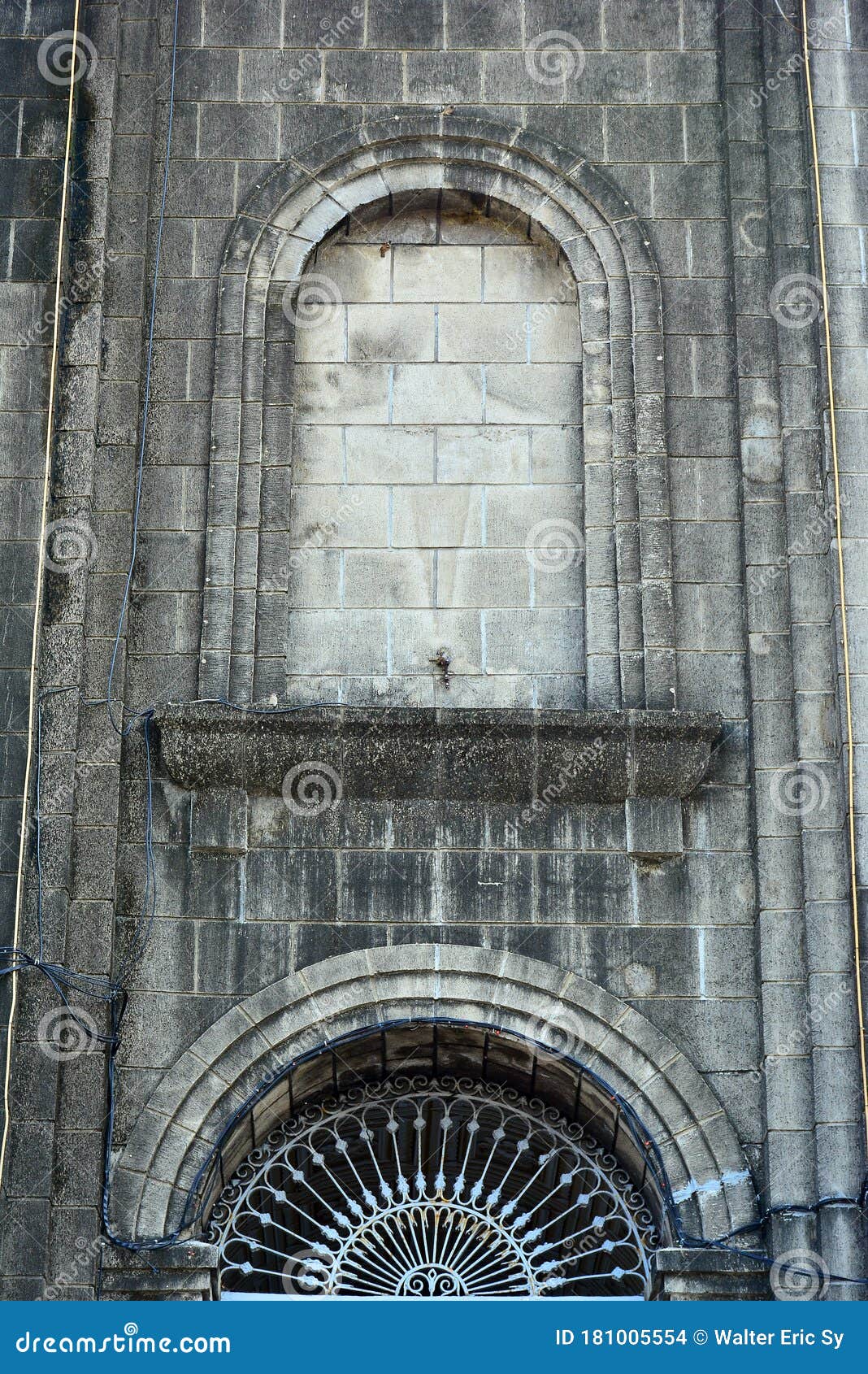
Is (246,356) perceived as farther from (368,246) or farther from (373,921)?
(373,921)

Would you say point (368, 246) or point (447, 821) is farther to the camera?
point (368, 246)

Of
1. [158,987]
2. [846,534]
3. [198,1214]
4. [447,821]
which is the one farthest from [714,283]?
[198,1214]

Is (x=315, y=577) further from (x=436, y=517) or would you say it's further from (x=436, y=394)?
(x=436, y=394)

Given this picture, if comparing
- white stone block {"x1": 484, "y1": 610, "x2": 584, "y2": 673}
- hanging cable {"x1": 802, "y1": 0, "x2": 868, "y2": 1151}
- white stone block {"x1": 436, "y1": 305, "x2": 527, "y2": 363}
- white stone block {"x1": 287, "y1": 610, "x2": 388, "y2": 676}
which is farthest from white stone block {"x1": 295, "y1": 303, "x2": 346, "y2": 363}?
hanging cable {"x1": 802, "y1": 0, "x2": 868, "y2": 1151}

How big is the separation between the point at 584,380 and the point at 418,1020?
4.43m

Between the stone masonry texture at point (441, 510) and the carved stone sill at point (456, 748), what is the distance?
0.38ft

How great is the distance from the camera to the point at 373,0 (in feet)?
46.0

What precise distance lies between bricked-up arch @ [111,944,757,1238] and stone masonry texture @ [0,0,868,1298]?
0.24 ft

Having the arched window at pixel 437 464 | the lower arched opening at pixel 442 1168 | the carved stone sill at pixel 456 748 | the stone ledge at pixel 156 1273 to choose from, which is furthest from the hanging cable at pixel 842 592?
the stone ledge at pixel 156 1273

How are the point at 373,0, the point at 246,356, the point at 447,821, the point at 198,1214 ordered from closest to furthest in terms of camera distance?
the point at 198,1214
the point at 447,821
the point at 246,356
the point at 373,0

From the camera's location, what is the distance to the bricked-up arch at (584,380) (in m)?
12.5

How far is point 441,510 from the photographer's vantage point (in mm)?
13078

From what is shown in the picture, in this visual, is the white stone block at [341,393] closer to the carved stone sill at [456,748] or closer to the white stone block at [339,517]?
the white stone block at [339,517]

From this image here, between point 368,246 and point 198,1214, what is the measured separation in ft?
21.7
